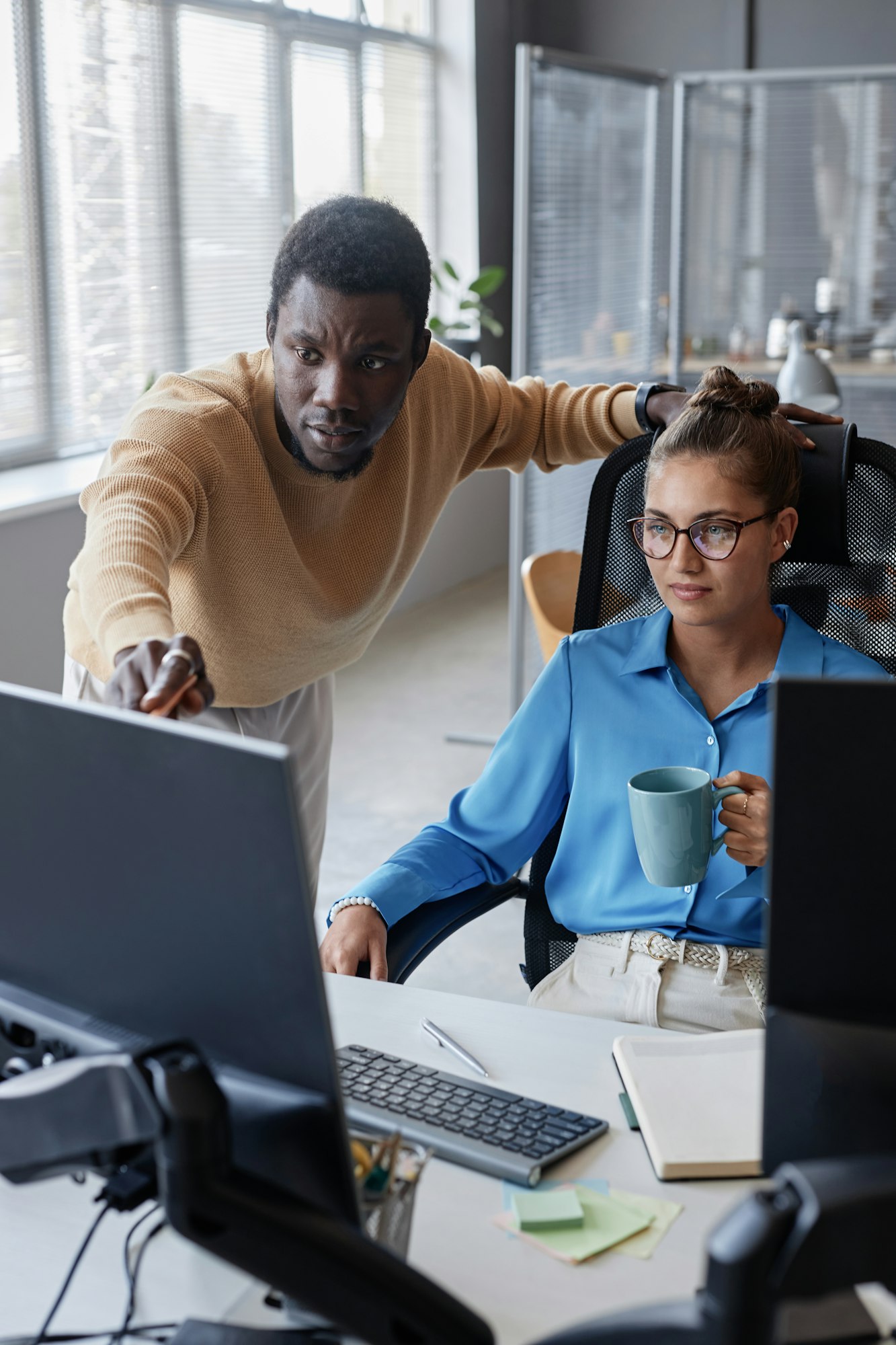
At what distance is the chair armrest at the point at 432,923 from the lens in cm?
141

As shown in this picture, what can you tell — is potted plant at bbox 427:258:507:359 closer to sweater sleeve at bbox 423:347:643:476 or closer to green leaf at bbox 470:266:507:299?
green leaf at bbox 470:266:507:299

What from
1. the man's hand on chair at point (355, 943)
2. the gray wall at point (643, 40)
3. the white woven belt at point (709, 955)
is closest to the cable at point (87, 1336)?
the man's hand on chair at point (355, 943)

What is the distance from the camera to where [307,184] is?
5008mm

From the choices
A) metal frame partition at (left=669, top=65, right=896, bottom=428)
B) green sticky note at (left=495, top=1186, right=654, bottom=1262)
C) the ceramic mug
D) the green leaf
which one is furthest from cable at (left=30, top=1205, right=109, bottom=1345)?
the green leaf

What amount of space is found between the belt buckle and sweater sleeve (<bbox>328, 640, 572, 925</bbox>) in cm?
19

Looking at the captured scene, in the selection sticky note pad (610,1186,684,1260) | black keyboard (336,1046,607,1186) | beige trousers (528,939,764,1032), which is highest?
black keyboard (336,1046,607,1186)

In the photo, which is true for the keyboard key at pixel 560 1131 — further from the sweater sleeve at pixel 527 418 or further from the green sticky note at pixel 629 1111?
the sweater sleeve at pixel 527 418

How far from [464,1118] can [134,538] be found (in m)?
0.65

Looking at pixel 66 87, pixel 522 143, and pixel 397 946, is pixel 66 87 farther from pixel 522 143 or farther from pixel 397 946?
pixel 397 946

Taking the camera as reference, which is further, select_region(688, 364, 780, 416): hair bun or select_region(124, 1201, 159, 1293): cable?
select_region(688, 364, 780, 416): hair bun

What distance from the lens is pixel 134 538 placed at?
135 cm

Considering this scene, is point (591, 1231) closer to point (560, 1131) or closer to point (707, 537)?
point (560, 1131)

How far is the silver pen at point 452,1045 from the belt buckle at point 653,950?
0.33 metres

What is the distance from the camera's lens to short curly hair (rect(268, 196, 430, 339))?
1.53m
